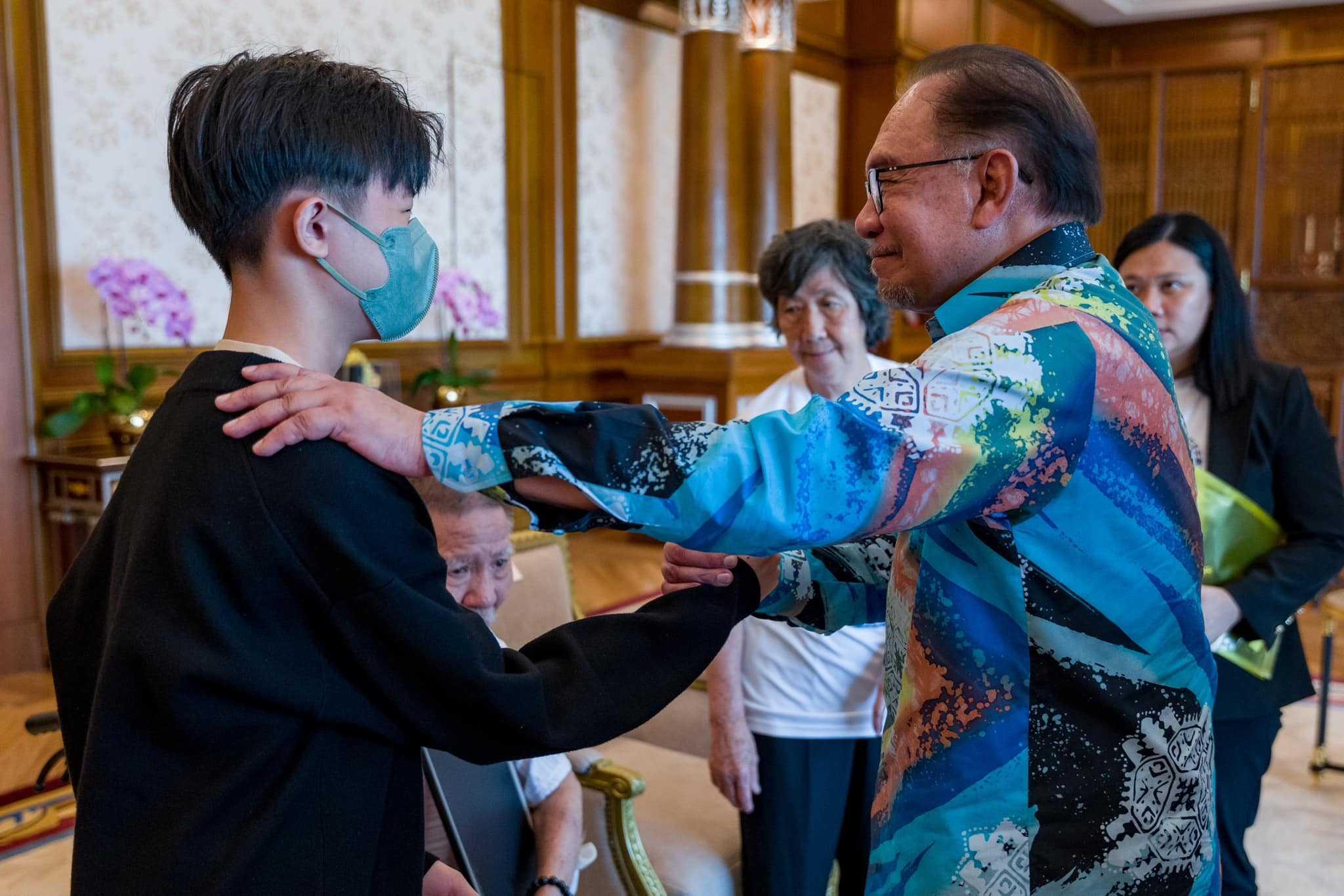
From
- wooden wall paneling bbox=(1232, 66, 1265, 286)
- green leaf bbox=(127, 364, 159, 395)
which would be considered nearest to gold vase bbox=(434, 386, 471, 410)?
green leaf bbox=(127, 364, 159, 395)

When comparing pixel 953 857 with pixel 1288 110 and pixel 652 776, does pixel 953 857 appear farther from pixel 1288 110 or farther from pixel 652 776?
pixel 1288 110

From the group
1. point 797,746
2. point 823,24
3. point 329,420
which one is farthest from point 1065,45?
point 329,420

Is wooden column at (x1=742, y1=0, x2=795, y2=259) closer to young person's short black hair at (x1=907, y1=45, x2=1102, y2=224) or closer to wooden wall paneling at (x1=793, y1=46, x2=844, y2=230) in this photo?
wooden wall paneling at (x1=793, y1=46, x2=844, y2=230)

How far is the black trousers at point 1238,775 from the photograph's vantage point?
7.30 ft

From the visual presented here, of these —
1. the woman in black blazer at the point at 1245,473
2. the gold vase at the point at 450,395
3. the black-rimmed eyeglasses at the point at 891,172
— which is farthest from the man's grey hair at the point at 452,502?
the gold vase at the point at 450,395

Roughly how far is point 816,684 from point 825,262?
0.83 m

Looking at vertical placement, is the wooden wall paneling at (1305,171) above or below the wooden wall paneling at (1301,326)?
above

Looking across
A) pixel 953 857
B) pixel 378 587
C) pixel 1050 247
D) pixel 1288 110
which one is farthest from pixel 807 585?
pixel 1288 110

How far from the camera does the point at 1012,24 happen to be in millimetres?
9680

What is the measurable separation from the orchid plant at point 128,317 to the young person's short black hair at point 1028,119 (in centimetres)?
349

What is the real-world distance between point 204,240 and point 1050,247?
31.4 inches

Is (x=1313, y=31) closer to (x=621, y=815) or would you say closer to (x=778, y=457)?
(x=621, y=815)

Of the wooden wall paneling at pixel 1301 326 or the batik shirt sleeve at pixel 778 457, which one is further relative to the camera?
the wooden wall paneling at pixel 1301 326

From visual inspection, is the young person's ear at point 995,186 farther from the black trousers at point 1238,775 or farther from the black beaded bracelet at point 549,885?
the black trousers at point 1238,775
